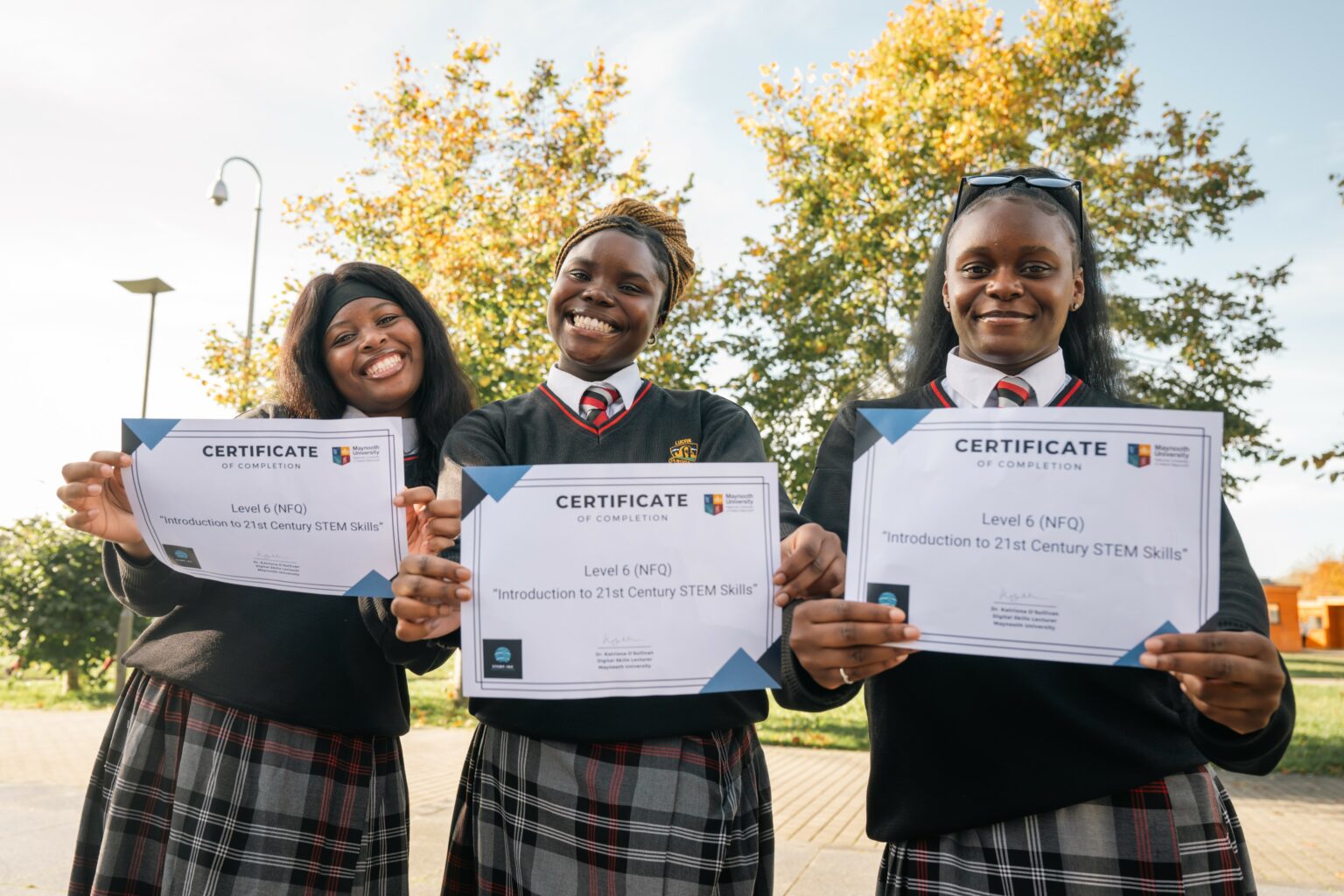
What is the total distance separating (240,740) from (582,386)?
3.84 feet

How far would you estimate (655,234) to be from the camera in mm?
2504

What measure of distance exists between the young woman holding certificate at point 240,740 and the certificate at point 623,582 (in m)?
0.41

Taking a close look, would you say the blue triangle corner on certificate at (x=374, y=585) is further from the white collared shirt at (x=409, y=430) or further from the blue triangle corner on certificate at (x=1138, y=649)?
the blue triangle corner on certificate at (x=1138, y=649)

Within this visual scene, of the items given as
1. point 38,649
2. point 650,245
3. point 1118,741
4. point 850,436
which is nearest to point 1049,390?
point 850,436

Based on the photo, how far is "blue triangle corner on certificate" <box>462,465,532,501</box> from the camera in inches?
69.8

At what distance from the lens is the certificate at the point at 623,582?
5.72 feet

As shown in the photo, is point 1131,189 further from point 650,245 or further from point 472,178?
point 650,245

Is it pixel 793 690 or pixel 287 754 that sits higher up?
pixel 793 690

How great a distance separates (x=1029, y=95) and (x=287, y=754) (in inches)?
447

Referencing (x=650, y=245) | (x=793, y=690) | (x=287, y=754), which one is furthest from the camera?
(x=650, y=245)

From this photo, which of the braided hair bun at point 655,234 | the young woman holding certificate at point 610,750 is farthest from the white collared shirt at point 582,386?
the braided hair bun at point 655,234

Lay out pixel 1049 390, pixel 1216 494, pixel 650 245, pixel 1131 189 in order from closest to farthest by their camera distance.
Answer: pixel 1216 494 → pixel 1049 390 → pixel 650 245 → pixel 1131 189

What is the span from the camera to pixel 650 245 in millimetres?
2424

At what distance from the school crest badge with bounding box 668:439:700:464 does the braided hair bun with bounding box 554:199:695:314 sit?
519mm
